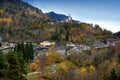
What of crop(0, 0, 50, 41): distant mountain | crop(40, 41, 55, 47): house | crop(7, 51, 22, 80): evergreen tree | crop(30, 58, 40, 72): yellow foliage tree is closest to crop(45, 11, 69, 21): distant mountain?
crop(0, 0, 50, 41): distant mountain

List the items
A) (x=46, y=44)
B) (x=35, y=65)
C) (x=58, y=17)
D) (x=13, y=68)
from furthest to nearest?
(x=58, y=17), (x=46, y=44), (x=35, y=65), (x=13, y=68)

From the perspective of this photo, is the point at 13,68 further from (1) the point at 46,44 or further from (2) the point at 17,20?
(2) the point at 17,20

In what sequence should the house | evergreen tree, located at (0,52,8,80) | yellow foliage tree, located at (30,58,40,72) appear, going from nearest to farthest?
evergreen tree, located at (0,52,8,80) → yellow foliage tree, located at (30,58,40,72) → the house

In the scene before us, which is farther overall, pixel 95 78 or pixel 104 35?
pixel 104 35

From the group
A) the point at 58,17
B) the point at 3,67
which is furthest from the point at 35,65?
the point at 58,17

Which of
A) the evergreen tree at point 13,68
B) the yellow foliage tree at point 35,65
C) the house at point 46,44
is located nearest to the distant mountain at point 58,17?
the house at point 46,44

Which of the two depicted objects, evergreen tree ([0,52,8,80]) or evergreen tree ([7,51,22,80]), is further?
evergreen tree ([7,51,22,80])

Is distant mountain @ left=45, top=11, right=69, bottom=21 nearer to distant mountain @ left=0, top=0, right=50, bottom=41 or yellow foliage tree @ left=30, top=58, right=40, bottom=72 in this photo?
distant mountain @ left=0, top=0, right=50, bottom=41

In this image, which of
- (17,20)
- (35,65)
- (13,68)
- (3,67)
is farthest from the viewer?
(17,20)

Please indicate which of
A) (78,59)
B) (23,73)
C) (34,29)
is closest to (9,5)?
(34,29)

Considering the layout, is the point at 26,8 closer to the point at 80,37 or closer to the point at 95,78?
the point at 80,37

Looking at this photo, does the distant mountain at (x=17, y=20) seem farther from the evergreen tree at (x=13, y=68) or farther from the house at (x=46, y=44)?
the evergreen tree at (x=13, y=68)
